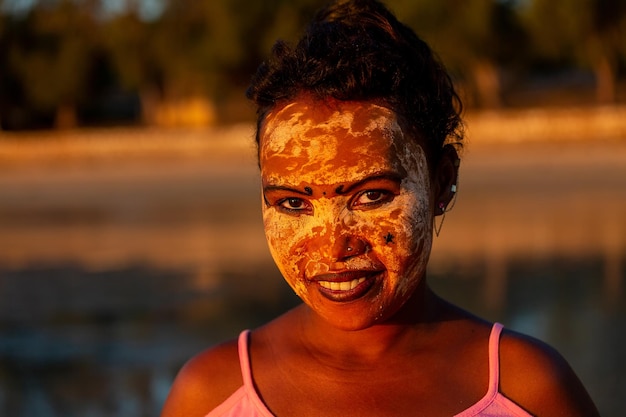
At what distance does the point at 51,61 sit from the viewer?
50.5 metres

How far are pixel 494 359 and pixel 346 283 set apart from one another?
1.01ft

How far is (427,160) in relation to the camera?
2035mm

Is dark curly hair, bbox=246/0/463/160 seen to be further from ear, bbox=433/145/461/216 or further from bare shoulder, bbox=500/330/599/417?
bare shoulder, bbox=500/330/599/417

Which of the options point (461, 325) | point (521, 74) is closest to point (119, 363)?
point (461, 325)

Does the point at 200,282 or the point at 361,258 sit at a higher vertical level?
the point at 361,258

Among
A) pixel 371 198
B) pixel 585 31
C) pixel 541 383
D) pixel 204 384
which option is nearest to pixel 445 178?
pixel 371 198

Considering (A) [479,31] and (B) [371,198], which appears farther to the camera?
(A) [479,31]

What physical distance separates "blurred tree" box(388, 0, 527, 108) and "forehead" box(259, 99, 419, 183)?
40.2 m

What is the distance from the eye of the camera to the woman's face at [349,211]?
1923mm

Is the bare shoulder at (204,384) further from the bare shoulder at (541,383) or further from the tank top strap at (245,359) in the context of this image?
the bare shoulder at (541,383)

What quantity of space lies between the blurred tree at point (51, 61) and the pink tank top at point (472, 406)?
48.2m

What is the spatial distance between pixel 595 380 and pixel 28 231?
1384cm

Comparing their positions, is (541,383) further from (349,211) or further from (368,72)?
(368,72)

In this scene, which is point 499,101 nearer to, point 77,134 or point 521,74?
point 521,74
